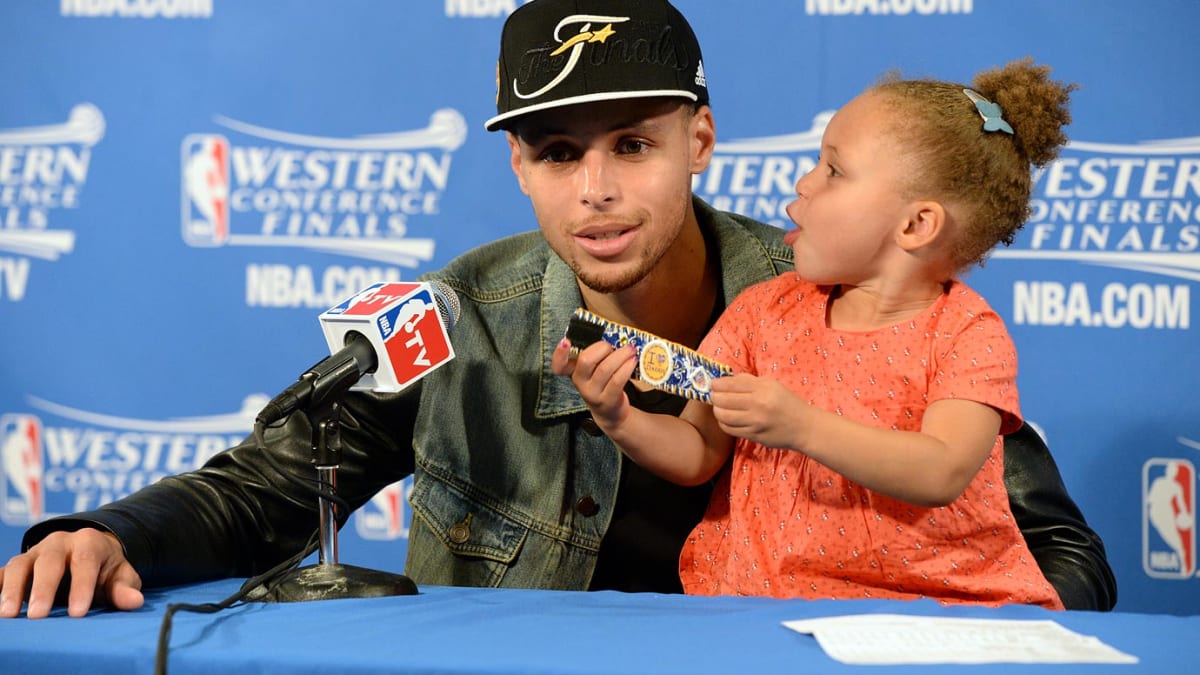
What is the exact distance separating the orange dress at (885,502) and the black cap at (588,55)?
0.42 m

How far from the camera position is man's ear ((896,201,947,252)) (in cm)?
155

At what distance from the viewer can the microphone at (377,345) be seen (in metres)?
1.28

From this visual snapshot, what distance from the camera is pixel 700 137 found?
199 cm

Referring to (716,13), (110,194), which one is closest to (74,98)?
(110,194)

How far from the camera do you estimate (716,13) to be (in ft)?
9.14

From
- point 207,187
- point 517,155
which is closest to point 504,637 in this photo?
point 517,155

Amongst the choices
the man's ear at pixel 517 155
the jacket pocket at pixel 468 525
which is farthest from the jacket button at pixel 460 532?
the man's ear at pixel 517 155

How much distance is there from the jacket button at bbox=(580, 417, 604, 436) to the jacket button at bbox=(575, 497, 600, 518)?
0.33 ft

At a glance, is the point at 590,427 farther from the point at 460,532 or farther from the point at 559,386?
the point at 460,532

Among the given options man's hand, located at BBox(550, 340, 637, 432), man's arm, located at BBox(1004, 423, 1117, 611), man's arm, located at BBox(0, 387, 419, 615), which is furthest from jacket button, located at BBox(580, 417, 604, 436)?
man's arm, located at BBox(1004, 423, 1117, 611)

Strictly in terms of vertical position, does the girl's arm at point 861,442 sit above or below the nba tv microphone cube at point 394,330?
below

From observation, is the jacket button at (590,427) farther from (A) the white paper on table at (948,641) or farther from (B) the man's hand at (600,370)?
(A) the white paper on table at (948,641)

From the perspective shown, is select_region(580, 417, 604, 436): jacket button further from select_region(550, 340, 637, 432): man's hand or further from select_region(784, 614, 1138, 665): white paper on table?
select_region(784, 614, 1138, 665): white paper on table

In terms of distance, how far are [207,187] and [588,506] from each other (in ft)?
5.37
